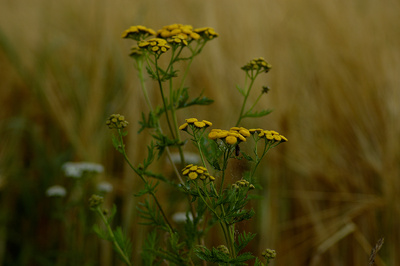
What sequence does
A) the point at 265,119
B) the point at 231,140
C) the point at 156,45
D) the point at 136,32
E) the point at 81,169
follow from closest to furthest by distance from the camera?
the point at 231,140, the point at 156,45, the point at 136,32, the point at 81,169, the point at 265,119

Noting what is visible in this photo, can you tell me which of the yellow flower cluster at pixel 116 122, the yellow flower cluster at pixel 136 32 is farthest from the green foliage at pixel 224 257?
the yellow flower cluster at pixel 136 32

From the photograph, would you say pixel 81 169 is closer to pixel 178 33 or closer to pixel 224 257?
pixel 178 33

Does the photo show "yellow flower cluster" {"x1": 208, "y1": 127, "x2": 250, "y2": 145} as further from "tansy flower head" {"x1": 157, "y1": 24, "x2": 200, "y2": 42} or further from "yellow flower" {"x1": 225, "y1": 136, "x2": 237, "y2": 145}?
"tansy flower head" {"x1": 157, "y1": 24, "x2": 200, "y2": 42}

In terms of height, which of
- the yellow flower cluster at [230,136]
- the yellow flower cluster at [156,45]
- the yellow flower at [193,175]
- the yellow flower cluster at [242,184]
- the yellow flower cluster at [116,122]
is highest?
the yellow flower cluster at [156,45]

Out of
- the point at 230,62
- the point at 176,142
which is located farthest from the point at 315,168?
the point at 176,142

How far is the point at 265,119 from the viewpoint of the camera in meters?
1.44

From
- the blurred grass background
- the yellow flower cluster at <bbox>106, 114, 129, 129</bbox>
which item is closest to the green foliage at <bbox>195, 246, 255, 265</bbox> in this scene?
the yellow flower cluster at <bbox>106, 114, 129, 129</bbox>

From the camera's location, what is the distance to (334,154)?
1.42 m

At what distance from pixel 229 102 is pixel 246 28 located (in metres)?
0.38

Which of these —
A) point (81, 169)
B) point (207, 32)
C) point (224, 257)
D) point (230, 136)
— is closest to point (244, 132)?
point (230, 136)

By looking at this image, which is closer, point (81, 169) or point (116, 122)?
point (116, 122)

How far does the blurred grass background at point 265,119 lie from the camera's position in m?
1.36

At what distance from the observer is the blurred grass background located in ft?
4.46

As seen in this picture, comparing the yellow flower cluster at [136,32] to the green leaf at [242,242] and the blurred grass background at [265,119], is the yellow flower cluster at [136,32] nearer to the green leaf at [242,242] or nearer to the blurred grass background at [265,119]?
the green leaf at [242,242]
